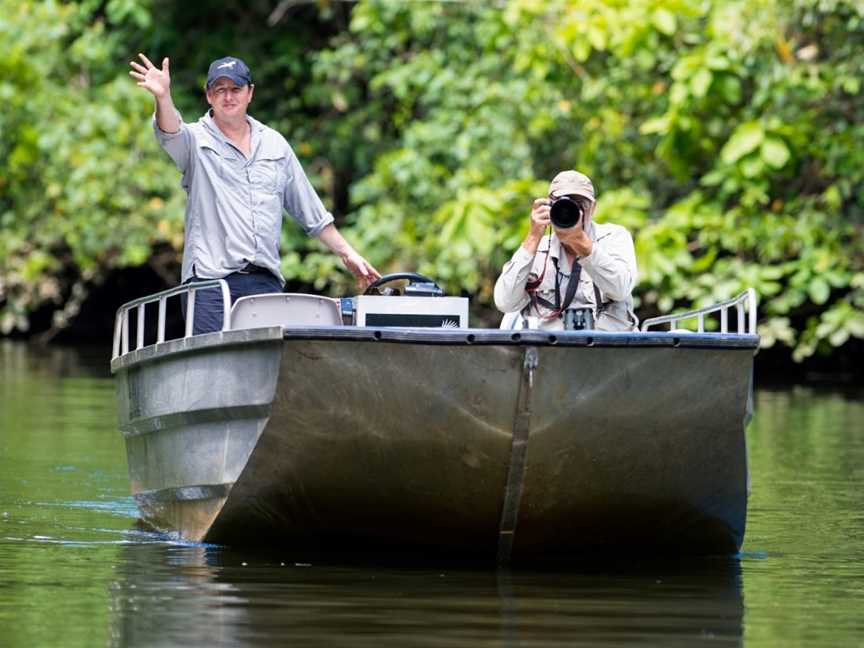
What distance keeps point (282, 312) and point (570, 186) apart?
1266 millimetres

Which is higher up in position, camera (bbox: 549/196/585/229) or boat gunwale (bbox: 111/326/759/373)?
camera (bbox: 549/196/585/229)

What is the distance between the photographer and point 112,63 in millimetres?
28328

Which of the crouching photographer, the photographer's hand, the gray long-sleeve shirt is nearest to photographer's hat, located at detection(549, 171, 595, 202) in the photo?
the crouching photographer

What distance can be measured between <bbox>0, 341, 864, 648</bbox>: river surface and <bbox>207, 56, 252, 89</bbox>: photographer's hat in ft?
6.54

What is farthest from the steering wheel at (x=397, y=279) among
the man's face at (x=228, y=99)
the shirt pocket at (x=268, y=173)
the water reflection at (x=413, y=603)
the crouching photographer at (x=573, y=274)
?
the water reflection at (x=413, y=603)

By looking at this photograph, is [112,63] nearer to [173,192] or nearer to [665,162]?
[173,192]

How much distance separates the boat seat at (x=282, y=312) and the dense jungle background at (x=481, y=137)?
1154 cm

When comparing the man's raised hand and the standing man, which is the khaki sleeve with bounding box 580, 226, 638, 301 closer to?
the standing man

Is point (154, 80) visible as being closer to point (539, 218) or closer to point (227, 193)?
point (227, 193)

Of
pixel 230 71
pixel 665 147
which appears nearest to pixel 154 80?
pixel 230 71

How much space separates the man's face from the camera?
8758mm

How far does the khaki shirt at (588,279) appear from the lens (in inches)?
326

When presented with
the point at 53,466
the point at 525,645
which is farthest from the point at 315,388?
the point at 53,466

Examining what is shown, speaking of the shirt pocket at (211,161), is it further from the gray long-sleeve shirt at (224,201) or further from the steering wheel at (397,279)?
the steering wheel at (397,279)
